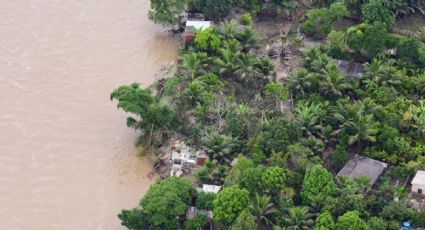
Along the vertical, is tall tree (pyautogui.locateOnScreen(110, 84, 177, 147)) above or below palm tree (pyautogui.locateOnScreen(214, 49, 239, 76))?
below

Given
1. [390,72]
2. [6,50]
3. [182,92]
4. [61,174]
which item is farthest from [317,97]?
[6,50]

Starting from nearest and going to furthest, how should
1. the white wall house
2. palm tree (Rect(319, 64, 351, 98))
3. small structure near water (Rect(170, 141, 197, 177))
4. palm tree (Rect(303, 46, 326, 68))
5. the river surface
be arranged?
1. the white wall house
2. the river surface
3. small structure near water (Rect(170, 141, 197, 177))
4. palm tree (Rect(319, 64, 351, 98))
5. palm tree (Rect(303, 46, 326, 68))

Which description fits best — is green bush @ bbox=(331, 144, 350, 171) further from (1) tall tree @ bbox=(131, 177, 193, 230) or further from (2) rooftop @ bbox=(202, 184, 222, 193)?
(1) tall tree @ bbox=(131, 177, 193, 230)

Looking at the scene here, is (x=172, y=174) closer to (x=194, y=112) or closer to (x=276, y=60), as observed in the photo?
(x=194, y=112)

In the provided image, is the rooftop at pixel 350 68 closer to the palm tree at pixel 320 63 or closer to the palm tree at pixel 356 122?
the palm tree at pixel 320 63

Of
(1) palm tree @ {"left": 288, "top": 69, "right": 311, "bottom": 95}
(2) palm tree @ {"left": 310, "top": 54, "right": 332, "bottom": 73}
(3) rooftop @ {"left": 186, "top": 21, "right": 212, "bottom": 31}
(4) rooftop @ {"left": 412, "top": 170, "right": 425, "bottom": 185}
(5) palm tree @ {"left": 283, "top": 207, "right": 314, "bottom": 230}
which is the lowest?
(5) palm tree @ {"left": 283, "top": 207, "right": 314, "bottom": 230}

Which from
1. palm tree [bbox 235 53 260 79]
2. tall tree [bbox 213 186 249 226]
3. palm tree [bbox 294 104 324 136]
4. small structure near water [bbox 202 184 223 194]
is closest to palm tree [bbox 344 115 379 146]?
palm tree [bbox 294 104 324 136]
